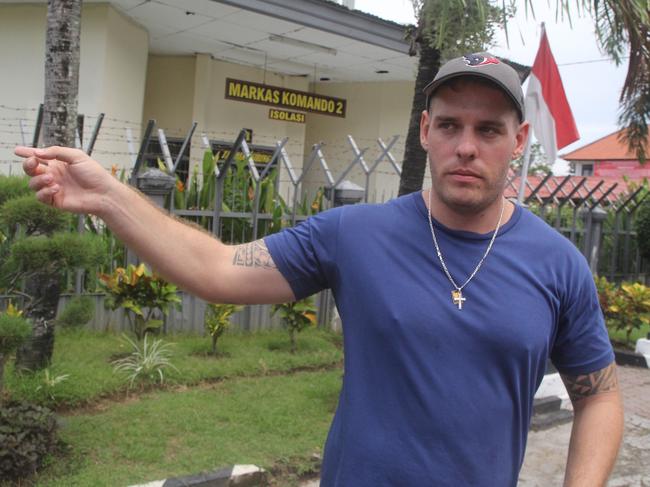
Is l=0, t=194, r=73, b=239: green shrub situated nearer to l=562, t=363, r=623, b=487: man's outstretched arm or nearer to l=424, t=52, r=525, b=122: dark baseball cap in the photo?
l=424, t=52, r=525, b=122: dark baseball cap

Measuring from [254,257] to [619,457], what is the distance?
4.41 m

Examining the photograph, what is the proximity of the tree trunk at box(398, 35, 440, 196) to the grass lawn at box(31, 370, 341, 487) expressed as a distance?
6.25 feet

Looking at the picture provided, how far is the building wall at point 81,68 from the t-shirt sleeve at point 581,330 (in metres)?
8.68

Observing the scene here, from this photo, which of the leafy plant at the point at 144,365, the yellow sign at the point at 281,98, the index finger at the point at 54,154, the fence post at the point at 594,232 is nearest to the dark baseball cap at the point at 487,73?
the index finger at the point at 54,154

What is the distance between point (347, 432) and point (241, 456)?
2.58m

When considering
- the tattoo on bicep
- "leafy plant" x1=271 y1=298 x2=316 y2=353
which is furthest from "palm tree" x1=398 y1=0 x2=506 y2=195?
the tattoo on bicep

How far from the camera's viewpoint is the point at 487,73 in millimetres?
1604

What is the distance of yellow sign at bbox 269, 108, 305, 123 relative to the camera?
11.5 meters

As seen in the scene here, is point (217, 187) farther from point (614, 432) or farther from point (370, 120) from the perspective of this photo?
point (370, 120)

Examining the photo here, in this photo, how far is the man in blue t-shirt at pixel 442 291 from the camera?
5.15ft

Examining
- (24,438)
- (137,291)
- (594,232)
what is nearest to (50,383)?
(24,438)

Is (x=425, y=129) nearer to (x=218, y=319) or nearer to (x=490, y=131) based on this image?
(x=490, y=131)

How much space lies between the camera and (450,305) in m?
1.60

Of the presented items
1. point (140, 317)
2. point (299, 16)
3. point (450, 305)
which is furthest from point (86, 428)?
point (299, 16)
